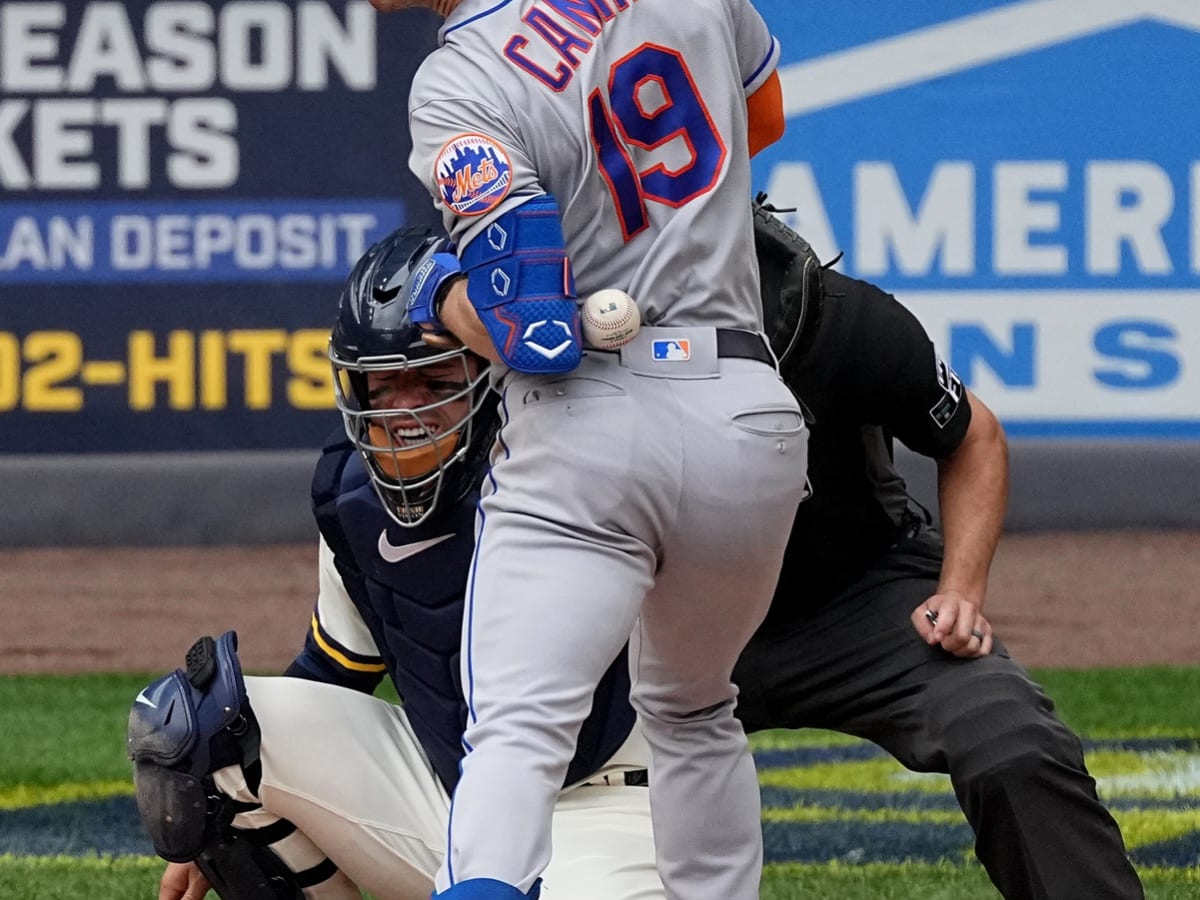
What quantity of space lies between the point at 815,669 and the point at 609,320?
104 cm

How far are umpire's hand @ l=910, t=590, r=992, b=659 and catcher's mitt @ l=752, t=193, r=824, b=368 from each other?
451 mm

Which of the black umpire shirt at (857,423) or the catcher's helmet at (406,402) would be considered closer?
the catcher's helmet at (406,402)

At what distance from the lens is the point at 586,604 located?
2.40 meters

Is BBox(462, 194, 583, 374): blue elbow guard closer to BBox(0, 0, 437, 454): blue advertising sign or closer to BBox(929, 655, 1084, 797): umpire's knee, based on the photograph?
BBox(929, 655, 1084, 797): umpire's knee

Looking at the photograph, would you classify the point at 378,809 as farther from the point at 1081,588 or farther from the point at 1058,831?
the point at 1081,588

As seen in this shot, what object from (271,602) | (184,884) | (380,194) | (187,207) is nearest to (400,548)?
(184,884)

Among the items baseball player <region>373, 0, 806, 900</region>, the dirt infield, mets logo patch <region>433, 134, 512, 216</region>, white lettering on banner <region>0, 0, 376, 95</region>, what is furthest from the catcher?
white lettering on banner <region>0, 0, 376, 95</region>

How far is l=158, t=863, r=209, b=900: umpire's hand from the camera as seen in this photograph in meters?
3.10

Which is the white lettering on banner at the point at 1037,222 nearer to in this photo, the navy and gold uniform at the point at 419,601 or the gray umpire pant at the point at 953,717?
the gray umpire pant at the point at 953,717

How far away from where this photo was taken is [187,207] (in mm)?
8664

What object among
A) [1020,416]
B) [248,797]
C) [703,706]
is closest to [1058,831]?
[703,706]

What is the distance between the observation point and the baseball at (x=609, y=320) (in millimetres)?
2443

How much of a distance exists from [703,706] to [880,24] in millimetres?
6494

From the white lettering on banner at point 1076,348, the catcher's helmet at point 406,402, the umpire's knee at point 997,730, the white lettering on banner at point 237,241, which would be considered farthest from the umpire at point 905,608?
the white lettering on banner at point 237,241
